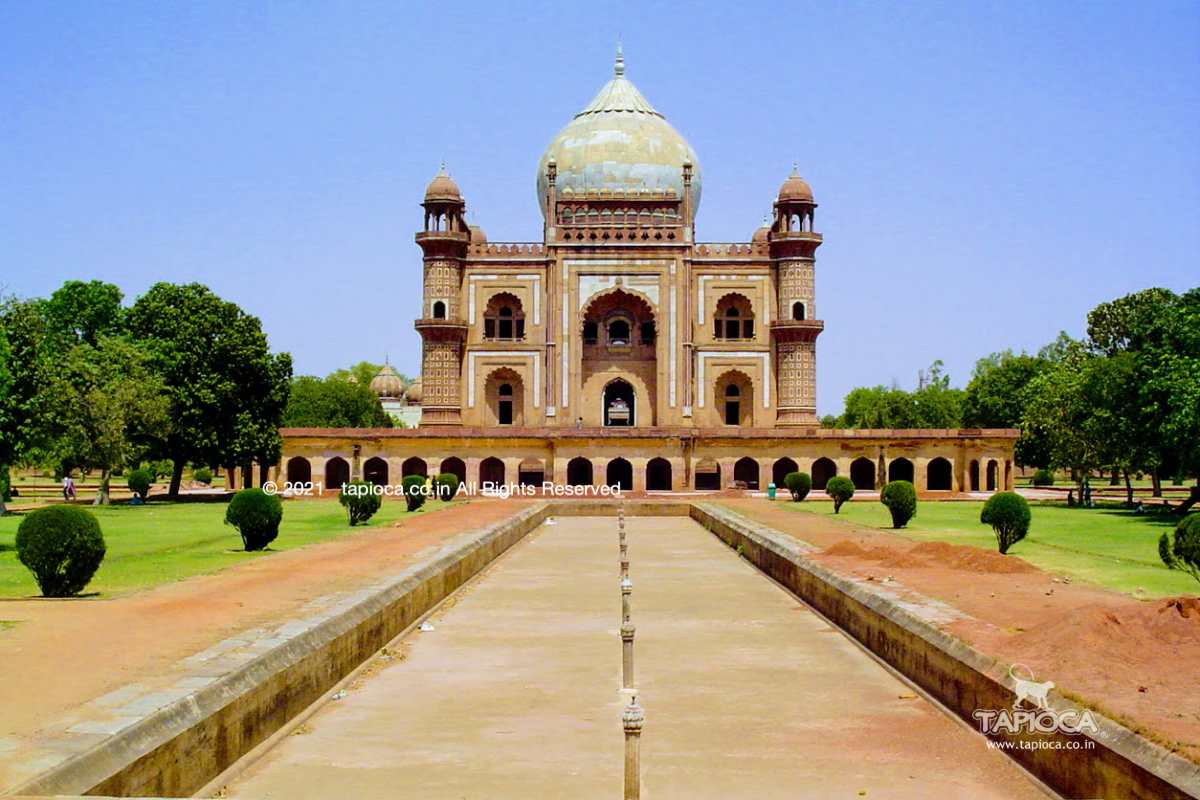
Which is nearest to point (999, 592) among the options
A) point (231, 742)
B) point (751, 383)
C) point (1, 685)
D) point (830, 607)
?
point (830, 607)

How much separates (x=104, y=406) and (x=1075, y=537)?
24.1 metres

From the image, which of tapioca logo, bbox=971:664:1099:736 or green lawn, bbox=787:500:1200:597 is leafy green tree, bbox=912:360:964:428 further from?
tapioca logo, bbox=971:664:1099:736

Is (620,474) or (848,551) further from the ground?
(620,474)

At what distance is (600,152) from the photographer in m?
51.0

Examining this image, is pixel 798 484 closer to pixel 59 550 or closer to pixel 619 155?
pixel 619 155

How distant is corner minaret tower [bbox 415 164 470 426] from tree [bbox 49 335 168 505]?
12.5 metres

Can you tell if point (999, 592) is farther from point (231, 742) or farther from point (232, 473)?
point (232, 473)

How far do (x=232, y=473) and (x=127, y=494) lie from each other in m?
3.57

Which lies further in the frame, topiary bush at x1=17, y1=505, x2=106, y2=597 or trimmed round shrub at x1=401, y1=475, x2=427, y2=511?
trimmed round shrub at x1=401, y1=475, x2=427, y2=511

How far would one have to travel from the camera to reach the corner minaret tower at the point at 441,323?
156 ft

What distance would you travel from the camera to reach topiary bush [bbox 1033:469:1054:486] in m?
56.8

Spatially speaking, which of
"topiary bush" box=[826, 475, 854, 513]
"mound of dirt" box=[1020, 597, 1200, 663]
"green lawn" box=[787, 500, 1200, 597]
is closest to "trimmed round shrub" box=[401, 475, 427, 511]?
"green lawn" box=[787, 500, 1200, 597]

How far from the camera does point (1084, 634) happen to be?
315 inches

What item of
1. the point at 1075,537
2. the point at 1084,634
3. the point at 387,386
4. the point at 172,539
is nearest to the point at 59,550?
the point at 1084,634
